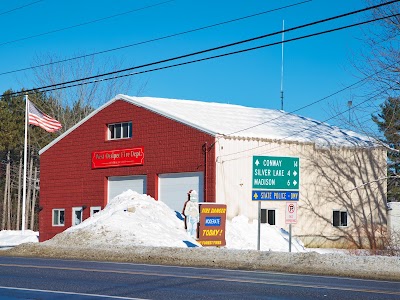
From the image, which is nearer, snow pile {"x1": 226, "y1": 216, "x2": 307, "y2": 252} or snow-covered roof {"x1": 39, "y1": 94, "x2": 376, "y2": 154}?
snow pile {"x1": 226, "y1": 216, "x2": 307, "y2": 252}

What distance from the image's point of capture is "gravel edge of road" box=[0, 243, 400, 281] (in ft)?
68.9

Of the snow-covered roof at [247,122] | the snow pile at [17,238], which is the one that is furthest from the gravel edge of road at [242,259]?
the snow pile at [17,238]

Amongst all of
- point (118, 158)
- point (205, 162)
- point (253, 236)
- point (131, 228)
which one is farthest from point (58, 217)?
point (131, 228)

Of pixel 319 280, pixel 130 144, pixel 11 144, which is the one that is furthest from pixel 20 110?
pixel 319 280

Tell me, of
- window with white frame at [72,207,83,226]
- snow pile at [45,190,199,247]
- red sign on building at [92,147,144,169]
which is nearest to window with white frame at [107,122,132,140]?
red sign on building at [92,147,144,169]

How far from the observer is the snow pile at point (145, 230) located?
33.5 meters

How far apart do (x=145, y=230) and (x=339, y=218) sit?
14014 mm

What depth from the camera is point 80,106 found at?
2933 inches

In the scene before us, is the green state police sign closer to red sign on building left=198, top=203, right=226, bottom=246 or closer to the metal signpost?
the metal signpost

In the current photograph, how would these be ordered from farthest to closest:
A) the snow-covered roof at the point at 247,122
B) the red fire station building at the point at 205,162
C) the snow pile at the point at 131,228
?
the snow-covered roof at the point at 247,122, the red fire station building at the point at 205,162, the snow pile at the point at 131,228

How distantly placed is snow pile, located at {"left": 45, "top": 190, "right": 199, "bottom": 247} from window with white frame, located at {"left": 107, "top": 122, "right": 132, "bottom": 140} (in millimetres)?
5932

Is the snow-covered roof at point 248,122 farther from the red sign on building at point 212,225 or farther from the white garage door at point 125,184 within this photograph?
the red sign on building at point 212,225

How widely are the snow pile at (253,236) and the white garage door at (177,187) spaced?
2.46 meters

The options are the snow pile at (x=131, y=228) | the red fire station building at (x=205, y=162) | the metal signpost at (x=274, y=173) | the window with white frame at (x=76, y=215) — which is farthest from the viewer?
the window with white frame at (x=76, y=215)
